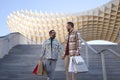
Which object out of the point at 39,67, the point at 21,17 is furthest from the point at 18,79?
the point at 21,17

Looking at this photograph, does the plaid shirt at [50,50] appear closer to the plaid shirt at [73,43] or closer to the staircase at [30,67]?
the plaid shirt at [73,43]

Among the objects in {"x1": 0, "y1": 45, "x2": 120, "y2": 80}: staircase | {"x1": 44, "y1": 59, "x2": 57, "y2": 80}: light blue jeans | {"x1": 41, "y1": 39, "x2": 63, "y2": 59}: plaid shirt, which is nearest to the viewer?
{"x1": 44, "y1": 59, "x2": 57, "y2": 80}: light blue jeans

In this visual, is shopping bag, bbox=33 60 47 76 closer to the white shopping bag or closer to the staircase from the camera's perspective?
the white shopping bag

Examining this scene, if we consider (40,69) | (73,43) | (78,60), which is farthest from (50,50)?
(78,60)

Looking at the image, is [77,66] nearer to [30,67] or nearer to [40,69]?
[40,69]

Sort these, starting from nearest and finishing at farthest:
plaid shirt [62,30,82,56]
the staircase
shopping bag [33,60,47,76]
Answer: plaid shirt [62,30,82,56] < shopping bag [33,60,47,76] < the staircase

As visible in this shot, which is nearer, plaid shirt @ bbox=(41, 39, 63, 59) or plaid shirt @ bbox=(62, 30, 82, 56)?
plaid shirt @ bbox=(62, 30, 82, 56)

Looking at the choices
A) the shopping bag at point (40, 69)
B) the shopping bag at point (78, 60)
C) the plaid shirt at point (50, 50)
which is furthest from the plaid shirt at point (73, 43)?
the shopping bag at point (40, 69)

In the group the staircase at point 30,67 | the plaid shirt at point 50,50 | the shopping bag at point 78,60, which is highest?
the plaid shirt at point 50,50

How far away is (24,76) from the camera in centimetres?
799

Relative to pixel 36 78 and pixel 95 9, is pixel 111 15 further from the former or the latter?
pixel 36 78

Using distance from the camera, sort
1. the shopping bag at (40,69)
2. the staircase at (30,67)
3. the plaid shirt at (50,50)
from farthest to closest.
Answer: the staircase at (30,67), the plaid shirt at (50,50), the shopping bag at (40,69)

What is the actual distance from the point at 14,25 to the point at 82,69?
62161 mm

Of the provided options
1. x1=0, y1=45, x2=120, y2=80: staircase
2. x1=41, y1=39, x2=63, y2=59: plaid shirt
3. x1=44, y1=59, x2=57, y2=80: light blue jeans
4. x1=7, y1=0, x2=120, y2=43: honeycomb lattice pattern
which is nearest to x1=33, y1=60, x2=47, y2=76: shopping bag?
x1=44, y1=59, x2=57, y2=80: light blue jeans
